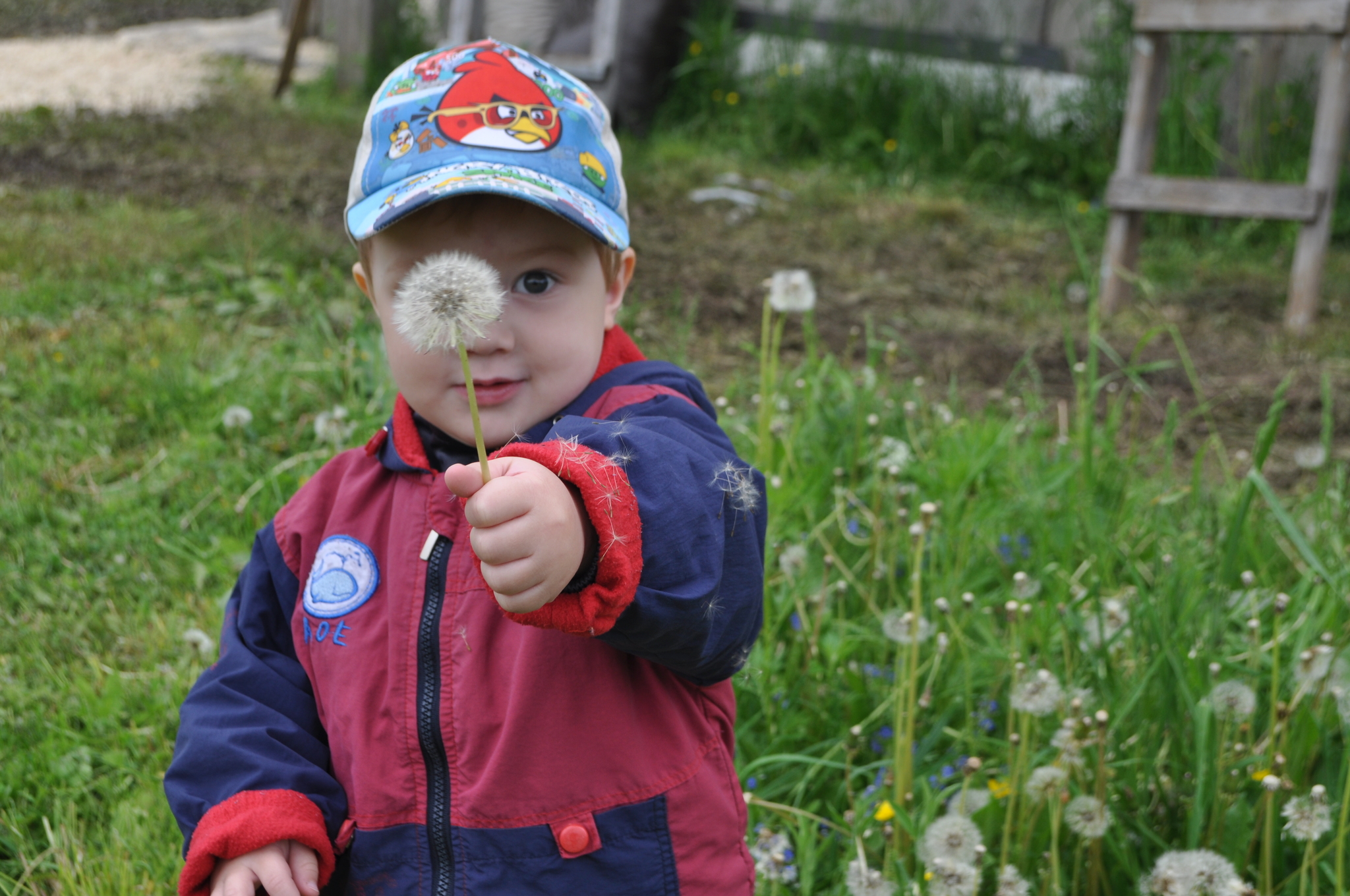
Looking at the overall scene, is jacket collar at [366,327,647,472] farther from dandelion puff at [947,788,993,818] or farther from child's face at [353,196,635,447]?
dandelion puff at [947,788,993,818]

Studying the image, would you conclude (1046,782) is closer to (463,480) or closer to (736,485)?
(736,485)

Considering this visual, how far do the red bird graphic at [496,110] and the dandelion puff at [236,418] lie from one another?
1.71 m

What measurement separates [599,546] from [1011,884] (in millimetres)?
866

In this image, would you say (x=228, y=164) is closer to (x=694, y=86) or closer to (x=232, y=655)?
(x=694, y=86)

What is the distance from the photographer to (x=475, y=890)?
4.20ft

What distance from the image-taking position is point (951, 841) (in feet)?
4.97

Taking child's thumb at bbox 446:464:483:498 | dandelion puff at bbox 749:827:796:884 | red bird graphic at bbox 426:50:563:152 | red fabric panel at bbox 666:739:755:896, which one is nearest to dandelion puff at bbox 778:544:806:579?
dandelion puff at bbox 749:827:796:884

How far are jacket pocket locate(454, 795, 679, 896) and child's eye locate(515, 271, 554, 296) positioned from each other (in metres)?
0.61

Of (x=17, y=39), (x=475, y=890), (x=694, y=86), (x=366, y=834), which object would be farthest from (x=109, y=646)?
(x=17, y=39)

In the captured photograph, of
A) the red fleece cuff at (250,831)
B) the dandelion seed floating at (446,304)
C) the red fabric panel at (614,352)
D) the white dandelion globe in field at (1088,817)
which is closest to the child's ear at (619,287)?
the red fabric panel at (614,352)

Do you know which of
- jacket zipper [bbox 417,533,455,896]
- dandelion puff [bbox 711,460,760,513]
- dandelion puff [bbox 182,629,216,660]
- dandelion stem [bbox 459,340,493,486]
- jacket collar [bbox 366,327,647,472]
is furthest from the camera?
dandelion puff [bbox 182,629,216,660]

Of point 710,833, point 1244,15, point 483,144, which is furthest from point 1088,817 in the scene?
point 1244,15

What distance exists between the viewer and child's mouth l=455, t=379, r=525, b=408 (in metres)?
1.32

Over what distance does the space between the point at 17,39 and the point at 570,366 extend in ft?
36.6
